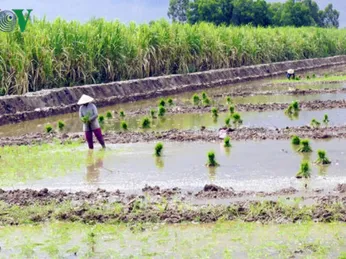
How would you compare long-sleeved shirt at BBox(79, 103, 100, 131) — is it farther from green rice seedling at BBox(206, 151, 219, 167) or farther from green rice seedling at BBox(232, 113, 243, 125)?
green rice seedling at BBox(232, 113, 243, 125)

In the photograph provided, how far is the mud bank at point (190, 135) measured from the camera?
13992 millimetres

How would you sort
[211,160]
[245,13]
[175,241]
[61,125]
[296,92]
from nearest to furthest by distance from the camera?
[175,241] < [211,160] < [61,125] < [296,92] < [245,13]

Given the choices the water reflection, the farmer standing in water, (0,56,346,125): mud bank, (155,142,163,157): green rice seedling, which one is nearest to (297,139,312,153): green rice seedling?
(155,142,163,157): green rice seedling

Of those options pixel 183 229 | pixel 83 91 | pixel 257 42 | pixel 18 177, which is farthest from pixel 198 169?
pixel 257 42

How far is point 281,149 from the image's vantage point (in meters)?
12.5

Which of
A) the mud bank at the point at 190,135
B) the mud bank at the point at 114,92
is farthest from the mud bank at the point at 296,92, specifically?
the mud bank at the point at 190,135

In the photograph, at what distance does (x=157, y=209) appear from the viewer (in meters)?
8.23

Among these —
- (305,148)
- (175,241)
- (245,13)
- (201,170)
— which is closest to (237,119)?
(305,148)

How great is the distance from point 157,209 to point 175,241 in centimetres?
110

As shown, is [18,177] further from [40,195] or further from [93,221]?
[93,221]

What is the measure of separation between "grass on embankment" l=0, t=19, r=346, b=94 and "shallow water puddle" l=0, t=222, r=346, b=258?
42.9ft

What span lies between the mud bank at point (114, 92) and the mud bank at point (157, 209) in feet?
32.3

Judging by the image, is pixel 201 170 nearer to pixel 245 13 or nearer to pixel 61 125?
pixel 61 125

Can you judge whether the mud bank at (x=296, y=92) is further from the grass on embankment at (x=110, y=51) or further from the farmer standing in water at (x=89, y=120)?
the farmer standing in water at (x=89, y=120)
